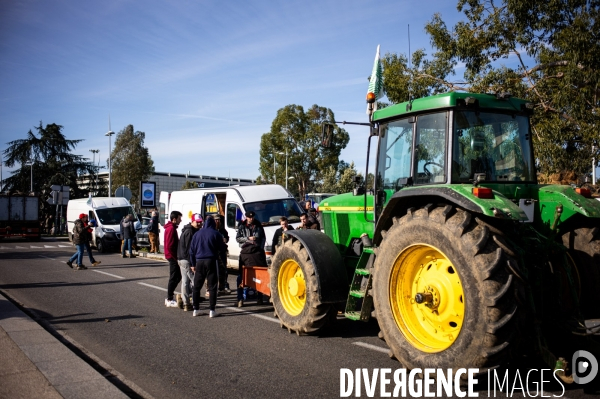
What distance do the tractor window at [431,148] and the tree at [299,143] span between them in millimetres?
40991

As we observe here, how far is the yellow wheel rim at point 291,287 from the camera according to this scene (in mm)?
7496

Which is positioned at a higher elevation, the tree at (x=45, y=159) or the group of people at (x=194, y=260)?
the tree at (x=45, y=159)

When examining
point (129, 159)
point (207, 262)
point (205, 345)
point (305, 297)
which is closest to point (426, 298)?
point (305, 297)

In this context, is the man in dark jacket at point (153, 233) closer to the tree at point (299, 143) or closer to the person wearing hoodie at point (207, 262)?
the person wearing hoodie at point (207, 262)

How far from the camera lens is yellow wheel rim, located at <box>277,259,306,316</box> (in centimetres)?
750

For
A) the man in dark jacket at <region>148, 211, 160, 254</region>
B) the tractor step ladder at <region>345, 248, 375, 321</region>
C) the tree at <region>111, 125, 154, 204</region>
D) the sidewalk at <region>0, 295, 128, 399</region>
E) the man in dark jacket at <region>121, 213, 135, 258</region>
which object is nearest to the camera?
the sidewalk at <region>0, 295, 128, 399</region>

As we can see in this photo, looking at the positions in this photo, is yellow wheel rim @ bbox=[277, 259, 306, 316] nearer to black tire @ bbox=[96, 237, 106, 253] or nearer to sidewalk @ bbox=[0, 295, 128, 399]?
sidewalk @ bbox=[0, 295, 128, 399]

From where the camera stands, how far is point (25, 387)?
518cm

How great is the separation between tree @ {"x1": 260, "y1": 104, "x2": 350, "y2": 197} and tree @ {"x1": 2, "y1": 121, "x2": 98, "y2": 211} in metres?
20.1

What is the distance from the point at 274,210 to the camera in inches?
593

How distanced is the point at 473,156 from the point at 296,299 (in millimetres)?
3433

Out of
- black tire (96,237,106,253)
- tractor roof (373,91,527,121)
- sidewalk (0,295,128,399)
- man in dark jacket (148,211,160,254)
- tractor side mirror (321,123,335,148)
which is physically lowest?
black tire (96,237,106,253)

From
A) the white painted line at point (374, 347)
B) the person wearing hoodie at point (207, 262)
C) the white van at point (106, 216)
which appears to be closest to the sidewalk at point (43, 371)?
the person wearing hoodie at point (207, 262)

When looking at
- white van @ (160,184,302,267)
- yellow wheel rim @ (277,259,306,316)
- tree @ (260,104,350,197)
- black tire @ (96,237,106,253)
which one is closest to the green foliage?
tree @ (260,104,350,197)
